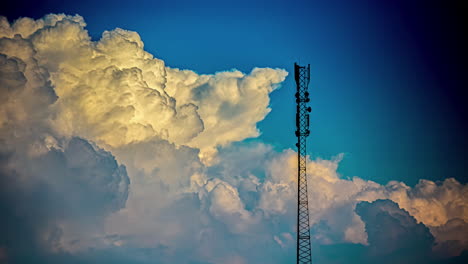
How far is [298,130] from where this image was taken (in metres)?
90.0

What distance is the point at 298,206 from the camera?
8556 cm

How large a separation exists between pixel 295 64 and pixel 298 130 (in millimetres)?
12376

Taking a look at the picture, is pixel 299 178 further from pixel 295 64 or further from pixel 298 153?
pixel 295 64

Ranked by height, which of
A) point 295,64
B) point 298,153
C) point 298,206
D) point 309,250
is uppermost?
point 295,64

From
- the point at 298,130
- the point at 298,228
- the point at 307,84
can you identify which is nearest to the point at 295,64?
the point at 307,84

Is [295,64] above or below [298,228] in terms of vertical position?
above

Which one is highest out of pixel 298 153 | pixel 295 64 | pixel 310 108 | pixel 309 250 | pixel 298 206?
pixel 295 64

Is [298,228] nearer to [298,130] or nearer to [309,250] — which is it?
[309,250]

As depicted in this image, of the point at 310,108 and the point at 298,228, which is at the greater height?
the point at 310,108

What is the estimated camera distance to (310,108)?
90.1 m

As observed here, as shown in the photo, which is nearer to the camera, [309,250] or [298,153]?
[309,250]

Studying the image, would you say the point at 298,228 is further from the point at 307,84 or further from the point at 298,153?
the point at 307,84

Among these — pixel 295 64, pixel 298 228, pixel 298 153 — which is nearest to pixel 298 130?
pixel 298 153

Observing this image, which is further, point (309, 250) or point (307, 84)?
point (307, 84)
